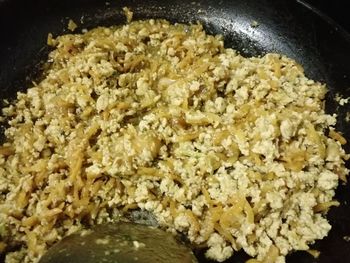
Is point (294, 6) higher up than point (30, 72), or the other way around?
point (294, 6)

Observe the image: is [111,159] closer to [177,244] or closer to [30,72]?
[177,244]

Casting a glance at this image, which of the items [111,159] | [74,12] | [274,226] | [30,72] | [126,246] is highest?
[74,12]

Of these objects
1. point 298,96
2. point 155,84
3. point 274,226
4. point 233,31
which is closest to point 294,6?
point 233,31

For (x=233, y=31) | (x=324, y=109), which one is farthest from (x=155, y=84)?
(x=324, y=109)

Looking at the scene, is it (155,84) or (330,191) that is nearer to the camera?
(330,191)

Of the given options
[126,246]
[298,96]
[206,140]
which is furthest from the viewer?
[298,96]

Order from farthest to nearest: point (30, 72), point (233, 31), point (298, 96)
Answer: point (233, 31) → point (30, 72) → point (298, 96)

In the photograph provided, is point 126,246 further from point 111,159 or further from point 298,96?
point 298,96
